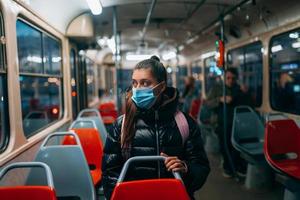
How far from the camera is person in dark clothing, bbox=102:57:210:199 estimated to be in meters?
1.74

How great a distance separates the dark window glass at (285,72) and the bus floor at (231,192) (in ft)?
3.58

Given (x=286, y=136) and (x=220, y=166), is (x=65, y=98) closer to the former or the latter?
(x=220, y=166)

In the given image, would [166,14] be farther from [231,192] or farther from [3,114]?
[3,114]

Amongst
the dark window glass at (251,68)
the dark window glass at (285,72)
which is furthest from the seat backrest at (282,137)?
the dark window glass at (251,68)

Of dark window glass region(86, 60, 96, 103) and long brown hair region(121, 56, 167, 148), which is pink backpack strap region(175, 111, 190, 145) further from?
dark window glass region(86, 60, 96, 103)

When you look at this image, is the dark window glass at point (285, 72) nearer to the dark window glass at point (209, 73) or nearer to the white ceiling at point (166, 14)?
the white ceiling at point (166, 14)

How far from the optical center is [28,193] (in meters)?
1.62

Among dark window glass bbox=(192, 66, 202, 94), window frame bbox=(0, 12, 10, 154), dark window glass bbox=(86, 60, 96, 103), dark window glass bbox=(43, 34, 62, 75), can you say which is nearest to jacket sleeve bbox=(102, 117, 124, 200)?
window frame bbox=(0, 12, 10, 154)

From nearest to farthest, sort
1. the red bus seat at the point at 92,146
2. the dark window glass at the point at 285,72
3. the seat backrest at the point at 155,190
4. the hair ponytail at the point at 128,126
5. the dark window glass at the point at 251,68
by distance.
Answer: the seat backrest at the point at 155,190, the hair ponytail at the point at 128,126, the red bus seat at the point at 92,146, the dark window glass at the point at 285,72, the dark window glass at the point at 251,68

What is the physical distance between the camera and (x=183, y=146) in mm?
1772

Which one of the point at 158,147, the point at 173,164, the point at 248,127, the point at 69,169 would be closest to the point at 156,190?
the point at 173,164

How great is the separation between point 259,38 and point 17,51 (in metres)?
3.78

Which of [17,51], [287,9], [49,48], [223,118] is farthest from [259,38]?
[17,51]

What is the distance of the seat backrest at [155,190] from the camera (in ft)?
5.06
